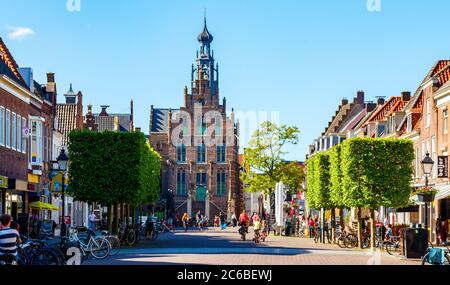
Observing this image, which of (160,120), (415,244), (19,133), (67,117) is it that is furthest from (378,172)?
(160,120)

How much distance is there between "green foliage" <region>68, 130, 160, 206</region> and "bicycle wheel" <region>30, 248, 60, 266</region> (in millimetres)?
21915

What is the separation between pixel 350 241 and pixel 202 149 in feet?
371

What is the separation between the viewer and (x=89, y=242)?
31031mm

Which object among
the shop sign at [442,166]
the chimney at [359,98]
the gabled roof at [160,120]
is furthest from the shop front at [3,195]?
the gabled roof at [160,120]

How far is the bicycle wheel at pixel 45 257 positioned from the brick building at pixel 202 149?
432ft

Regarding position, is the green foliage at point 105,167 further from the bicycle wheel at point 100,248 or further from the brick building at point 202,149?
the brick building at point 202,149

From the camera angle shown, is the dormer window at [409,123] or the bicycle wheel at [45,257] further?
the dormer window at [409,123]

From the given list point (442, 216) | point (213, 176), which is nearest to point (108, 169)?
point (442, 216)

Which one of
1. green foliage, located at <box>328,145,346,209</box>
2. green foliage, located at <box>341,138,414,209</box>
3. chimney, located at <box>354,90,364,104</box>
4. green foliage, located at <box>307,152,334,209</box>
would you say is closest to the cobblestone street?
green foliage, located at <box>341,138,414,209</box>

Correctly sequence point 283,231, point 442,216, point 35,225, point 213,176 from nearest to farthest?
point 35,225 < point 442,216 < point 283,231 < point 213,176

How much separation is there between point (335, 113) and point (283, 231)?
45985 millimetres

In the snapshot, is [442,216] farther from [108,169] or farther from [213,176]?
[213,176]

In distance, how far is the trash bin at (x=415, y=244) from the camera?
32969mm

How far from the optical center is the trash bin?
33.0 meters
